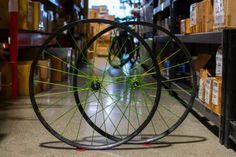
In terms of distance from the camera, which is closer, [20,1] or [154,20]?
[20,1]

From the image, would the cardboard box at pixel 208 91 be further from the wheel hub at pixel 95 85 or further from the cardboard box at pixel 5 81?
the cardboard box at pixel 5 81

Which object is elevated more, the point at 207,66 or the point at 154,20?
the point at 154,20

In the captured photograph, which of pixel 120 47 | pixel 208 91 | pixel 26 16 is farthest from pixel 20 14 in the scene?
pixel 208 91

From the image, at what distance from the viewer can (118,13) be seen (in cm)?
1312

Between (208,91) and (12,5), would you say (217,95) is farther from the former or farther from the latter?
(12,5)

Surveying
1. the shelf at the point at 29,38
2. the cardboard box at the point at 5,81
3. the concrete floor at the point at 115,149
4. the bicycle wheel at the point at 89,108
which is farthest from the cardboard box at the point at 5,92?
the concrete floor at the point at 115,149

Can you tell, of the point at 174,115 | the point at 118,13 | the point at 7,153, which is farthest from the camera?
the point at 118,13

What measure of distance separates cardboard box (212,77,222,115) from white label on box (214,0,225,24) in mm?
316

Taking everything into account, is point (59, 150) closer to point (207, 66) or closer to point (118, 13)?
point (207, 66)

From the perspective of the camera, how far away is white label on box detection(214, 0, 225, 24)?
5.71 feet

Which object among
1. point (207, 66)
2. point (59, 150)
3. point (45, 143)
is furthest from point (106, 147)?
point (207, 66)

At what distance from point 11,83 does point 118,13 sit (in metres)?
10.5

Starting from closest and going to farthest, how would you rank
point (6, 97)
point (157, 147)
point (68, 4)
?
point (157, 147) < point (6, 97) < point (68, 4)

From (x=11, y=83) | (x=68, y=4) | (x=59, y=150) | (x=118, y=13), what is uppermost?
(x=118, y=13)
